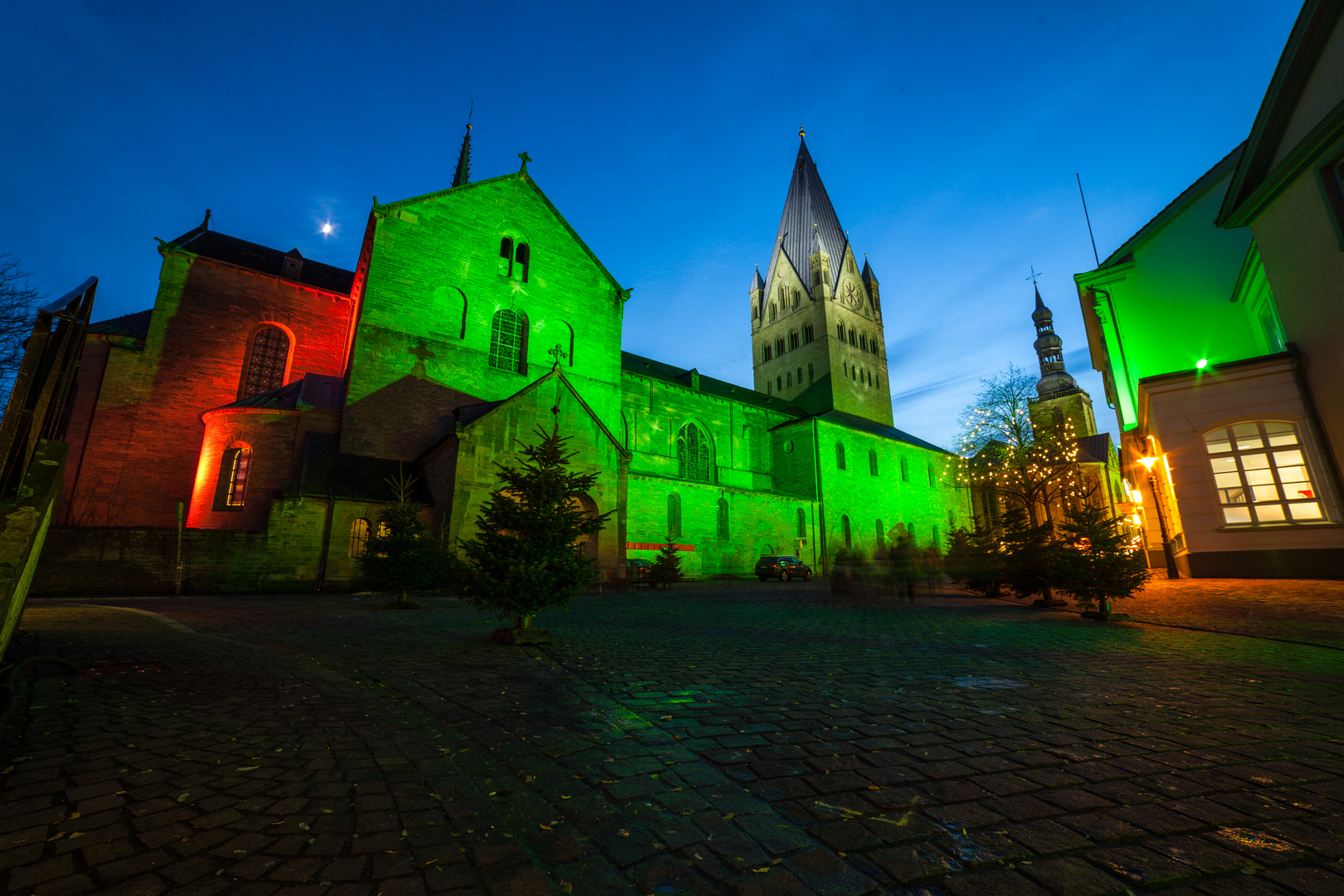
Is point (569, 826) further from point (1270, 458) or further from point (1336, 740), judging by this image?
point (1270, 458)

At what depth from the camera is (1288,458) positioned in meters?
12.7

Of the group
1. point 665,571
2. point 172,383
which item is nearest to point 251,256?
point 172,383

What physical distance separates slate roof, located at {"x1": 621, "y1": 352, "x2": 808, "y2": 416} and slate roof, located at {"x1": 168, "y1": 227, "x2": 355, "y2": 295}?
55.1 feet

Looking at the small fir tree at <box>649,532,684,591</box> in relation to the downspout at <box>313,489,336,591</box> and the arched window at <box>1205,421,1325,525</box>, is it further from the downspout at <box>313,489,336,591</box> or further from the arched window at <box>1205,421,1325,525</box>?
the arched window at <box>1205,421,1325,525</box>

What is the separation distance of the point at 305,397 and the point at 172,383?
6.39 metres

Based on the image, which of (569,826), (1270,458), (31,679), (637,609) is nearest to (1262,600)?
(1270,458)

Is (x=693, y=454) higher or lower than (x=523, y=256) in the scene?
lower

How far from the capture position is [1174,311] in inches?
755

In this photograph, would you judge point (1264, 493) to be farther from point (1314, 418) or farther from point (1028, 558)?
point (1028, 558)

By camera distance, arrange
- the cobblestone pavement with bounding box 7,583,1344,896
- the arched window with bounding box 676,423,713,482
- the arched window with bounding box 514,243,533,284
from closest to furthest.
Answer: the cobblestone pavement with bounding box 7,583,1344,896
the arched window with bounding box 514,243,533,284
the arched window with bounding box 676,423,713,482

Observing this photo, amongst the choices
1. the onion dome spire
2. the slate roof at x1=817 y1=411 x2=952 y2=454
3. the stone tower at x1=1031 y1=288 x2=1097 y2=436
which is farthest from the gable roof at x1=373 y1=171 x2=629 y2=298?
the onion dome spire

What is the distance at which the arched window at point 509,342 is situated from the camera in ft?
85.9

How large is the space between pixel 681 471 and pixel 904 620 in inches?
1087

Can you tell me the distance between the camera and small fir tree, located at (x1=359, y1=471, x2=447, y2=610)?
1352cm
